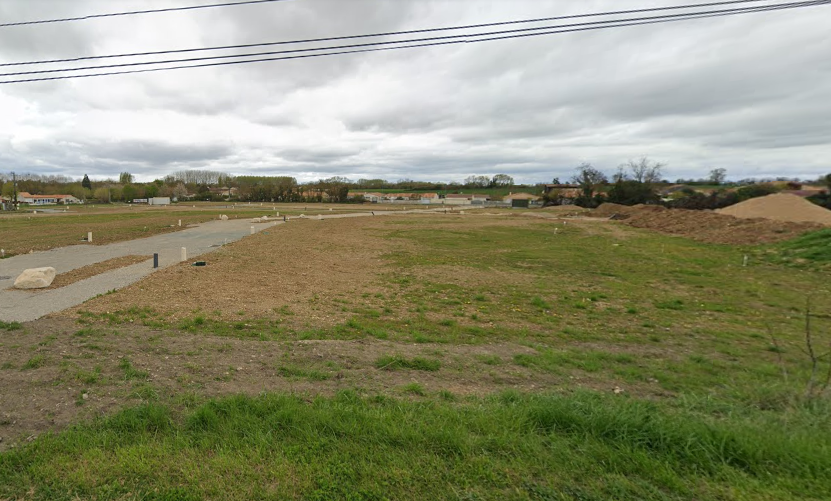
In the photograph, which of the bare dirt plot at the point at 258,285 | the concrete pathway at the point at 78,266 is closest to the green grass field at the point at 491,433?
the bare dirt plot at the point at 258,285

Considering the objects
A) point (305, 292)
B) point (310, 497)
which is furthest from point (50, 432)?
point (305, 292)

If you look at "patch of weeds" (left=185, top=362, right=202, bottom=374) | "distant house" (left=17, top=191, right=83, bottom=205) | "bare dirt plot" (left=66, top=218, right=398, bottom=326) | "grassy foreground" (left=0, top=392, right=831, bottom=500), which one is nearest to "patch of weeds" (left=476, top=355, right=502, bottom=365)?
"grassy foreground" (left=0, top=392, right=831, bottom=500)

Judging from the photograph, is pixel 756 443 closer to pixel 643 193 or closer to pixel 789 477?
pixel 789 477

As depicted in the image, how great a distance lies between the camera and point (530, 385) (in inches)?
197

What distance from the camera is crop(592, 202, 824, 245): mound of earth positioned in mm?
23730

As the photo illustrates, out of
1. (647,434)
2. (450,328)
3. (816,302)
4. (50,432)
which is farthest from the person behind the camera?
(816,302)

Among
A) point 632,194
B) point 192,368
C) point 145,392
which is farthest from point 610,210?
point 145,392

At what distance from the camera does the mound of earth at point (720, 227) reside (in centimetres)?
2373

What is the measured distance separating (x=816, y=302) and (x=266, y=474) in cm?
1490

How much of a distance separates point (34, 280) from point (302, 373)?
36.0 feet

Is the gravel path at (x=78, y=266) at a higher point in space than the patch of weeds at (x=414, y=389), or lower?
higher

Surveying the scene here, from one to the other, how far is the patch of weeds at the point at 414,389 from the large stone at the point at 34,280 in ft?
40.1

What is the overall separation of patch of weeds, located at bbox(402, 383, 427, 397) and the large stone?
12233 mm

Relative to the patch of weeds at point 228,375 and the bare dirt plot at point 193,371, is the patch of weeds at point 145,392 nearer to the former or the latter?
the bare dirt plot at point 193,371
